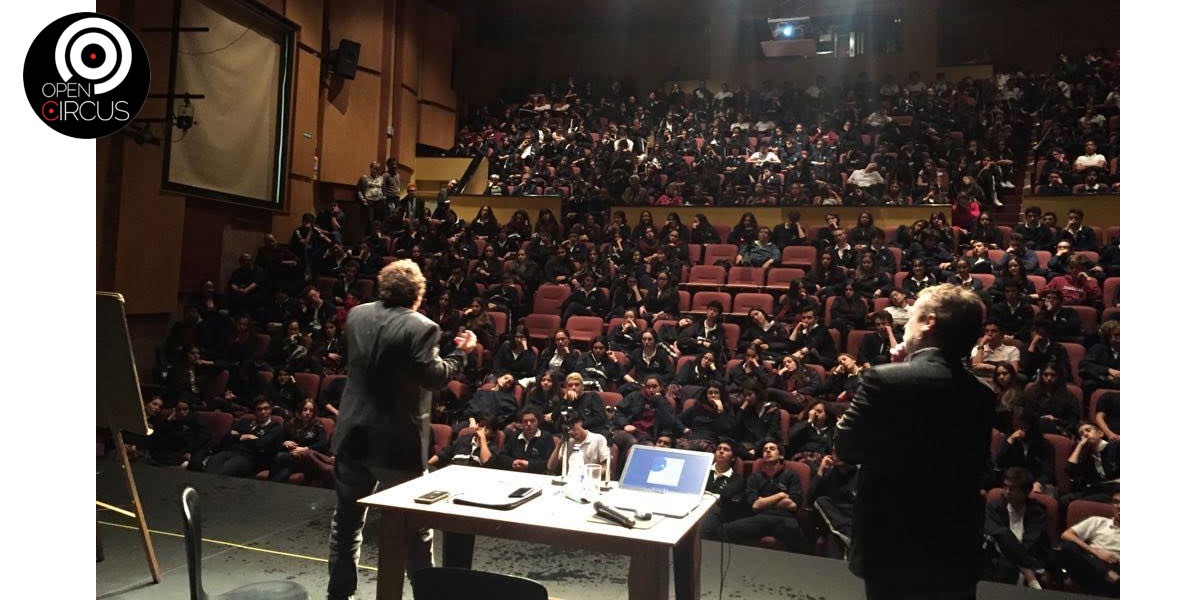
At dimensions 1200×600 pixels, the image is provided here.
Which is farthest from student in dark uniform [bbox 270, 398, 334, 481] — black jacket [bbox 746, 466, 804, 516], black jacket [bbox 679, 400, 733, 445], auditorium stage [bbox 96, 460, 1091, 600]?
black jacket [bbox 746, 466, 804, 516]

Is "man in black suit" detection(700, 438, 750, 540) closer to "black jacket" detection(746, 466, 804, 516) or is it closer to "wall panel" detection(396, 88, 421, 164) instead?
"black jacket" detection(746, 466, 804, 516)

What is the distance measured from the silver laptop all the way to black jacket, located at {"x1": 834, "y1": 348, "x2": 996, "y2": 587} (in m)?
0.61

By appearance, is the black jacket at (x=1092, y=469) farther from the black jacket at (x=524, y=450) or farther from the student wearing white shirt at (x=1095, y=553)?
the black jacket at (x=524, y=450)

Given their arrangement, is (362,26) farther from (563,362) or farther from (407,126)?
(563,362)

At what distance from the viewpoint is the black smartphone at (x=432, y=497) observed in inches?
87.4

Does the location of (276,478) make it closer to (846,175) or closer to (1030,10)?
(846,175)

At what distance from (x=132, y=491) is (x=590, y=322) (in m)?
4.63

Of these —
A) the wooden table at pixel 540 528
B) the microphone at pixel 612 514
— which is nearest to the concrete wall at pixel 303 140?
the wooden table at pixel 540 528

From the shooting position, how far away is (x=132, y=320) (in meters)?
7.59

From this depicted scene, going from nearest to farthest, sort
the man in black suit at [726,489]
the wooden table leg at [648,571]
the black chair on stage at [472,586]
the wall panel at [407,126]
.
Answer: the black chair on stage at [472,586]
the wooden table leg at [648,571]
the man in black suit at [726,489]
the wall panel at [407,126]

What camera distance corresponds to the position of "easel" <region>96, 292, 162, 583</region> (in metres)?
2.88

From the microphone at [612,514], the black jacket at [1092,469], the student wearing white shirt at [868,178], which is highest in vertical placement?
the student wearing white shirt at [868,178]

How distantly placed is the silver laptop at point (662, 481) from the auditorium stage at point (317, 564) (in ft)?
3.18

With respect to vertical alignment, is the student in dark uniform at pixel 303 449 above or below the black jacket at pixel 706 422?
below
